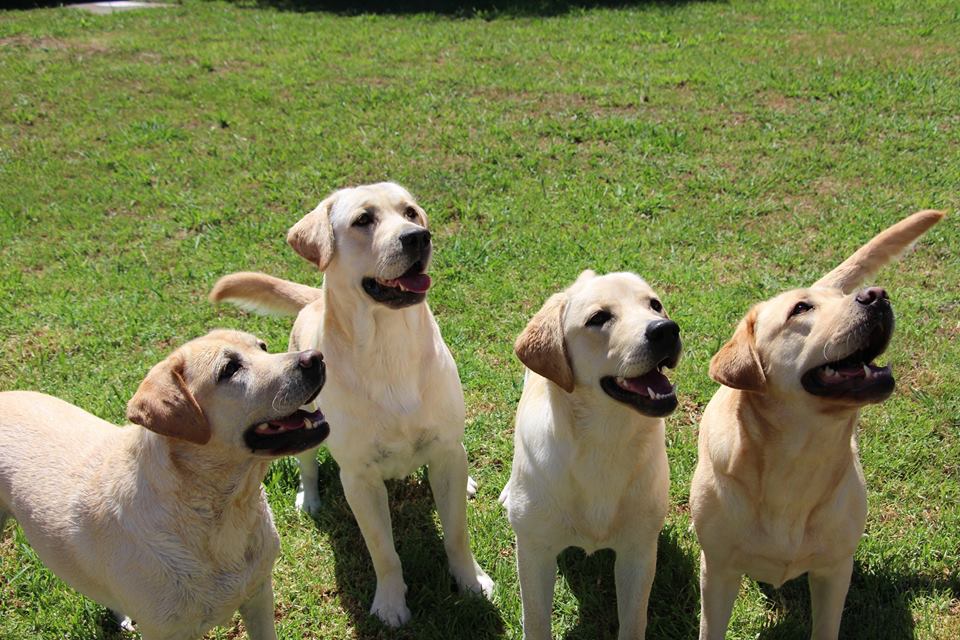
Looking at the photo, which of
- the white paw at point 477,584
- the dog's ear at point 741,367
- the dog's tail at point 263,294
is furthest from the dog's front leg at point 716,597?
the dog's tail at point 263,294

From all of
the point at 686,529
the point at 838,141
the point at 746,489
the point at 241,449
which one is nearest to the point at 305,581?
the point at 241,449

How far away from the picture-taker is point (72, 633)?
3699 mm

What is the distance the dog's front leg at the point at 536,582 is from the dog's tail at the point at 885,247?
63.7 inches

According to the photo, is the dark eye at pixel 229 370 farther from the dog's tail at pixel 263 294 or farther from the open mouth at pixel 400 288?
the dog's tail at pixel 263 294

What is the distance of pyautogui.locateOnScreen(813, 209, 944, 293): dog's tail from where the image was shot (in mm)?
3457

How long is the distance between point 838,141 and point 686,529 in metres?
5.65

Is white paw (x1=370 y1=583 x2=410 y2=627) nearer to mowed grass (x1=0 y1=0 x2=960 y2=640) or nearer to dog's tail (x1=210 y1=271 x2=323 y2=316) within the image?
mowed grass (x1=0 y1=0 x2=960 y2=640)

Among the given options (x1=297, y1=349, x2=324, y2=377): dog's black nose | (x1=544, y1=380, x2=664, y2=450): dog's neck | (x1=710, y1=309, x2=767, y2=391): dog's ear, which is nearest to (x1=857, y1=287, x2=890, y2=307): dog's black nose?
(x1=710, y1=309, x2=767, y2=391): dog's ear

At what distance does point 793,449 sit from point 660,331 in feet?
2.33

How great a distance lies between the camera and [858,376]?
2.85m

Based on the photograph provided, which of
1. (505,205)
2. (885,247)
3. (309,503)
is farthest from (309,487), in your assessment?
(505,205)

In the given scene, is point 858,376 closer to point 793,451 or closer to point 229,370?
point 793,451

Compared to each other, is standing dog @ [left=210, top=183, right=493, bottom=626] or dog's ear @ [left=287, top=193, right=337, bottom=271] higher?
dog's ear @ [left=287, top=193, right=337, bottom=271]

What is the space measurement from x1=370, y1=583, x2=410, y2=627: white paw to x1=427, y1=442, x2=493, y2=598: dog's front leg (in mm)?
297
